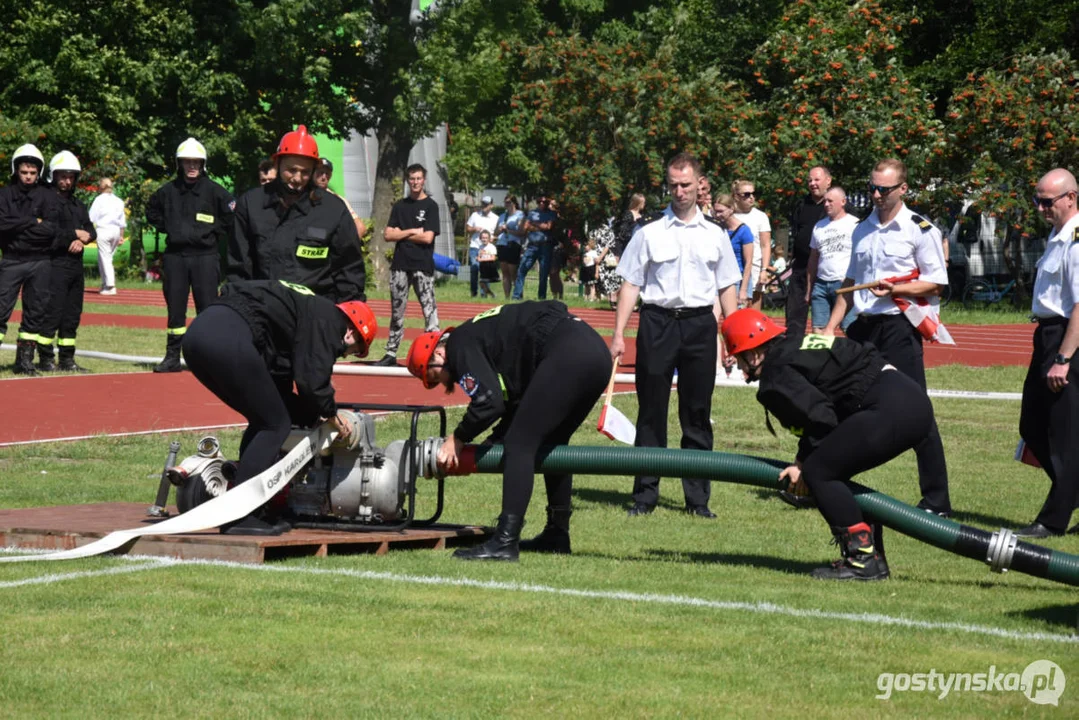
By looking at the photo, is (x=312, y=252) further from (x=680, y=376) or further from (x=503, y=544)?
(x=503, y=544)

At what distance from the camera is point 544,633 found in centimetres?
622

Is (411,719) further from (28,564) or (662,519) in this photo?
(662,519)

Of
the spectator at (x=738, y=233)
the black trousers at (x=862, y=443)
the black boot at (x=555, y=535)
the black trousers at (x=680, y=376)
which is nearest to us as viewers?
the black trousers at (x=862, y=443)

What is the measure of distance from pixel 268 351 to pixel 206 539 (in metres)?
1.02

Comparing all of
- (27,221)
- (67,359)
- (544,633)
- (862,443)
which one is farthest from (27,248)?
(544,633)

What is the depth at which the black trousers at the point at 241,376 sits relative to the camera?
7.83 meters

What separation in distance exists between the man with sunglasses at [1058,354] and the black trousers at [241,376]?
4379 mm

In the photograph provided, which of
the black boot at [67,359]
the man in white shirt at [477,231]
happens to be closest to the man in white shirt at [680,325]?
the black boot at [67,359]

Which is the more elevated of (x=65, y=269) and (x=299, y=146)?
(x=299, y=146)

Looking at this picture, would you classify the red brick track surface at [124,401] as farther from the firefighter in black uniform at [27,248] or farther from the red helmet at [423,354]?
the red helmet at [423,354]

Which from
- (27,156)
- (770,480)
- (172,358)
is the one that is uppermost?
(27,156)

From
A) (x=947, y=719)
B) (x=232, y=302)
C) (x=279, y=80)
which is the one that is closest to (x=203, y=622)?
(x=232, y=302)

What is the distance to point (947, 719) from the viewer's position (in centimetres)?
513

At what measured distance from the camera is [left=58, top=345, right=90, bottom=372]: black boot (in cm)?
1719
